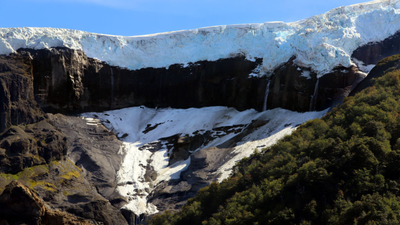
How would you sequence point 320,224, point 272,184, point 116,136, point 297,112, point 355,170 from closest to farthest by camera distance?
point 320,224 → point 355,170 → point 272,184 → point 297,112 → point 116,136

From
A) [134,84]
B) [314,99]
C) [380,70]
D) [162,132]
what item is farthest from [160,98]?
[380,70]

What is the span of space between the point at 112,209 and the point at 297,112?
106 feet

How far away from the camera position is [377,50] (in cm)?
7006

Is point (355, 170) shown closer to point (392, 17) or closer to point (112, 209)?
point (112, 209)

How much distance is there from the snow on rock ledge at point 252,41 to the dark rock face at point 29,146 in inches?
709

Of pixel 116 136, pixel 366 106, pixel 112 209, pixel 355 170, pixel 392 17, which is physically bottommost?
pixel 112 209

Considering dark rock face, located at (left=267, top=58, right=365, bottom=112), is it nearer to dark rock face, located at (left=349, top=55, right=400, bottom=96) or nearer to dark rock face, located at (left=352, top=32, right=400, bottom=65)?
dark rock face, located at (left=349, top=55, right=400, bottom=96)

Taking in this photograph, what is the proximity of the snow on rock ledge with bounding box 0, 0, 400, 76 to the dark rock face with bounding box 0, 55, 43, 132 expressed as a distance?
12.4 ft

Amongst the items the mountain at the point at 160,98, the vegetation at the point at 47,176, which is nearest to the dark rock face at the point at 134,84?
the mountain at the point at 160,98

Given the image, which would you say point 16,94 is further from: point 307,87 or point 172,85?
point 307,87

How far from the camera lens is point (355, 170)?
3672 cm

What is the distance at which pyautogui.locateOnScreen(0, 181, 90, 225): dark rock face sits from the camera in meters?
37.2

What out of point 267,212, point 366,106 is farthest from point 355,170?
point 366,106

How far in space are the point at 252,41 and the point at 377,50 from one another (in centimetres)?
2180
